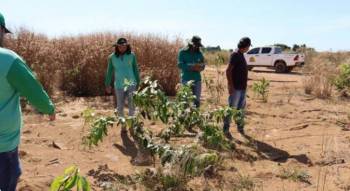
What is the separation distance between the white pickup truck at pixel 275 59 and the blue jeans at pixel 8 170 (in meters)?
22.6

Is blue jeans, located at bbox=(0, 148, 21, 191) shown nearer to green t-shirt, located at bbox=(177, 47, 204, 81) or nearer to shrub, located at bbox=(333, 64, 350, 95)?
green t-shirt, located at bbox=(177, 47, 204, 81)

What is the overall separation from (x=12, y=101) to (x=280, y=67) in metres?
23.2

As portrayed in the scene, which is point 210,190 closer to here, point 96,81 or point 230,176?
point 230,176

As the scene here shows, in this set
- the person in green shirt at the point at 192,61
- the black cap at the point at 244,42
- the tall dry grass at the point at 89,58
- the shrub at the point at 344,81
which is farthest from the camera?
the shrub at the point at 344,81

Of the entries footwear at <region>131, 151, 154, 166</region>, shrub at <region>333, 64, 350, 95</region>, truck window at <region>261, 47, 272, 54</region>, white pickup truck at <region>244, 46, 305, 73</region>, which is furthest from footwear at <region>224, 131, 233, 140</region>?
truck window at <region>261, 47, 272, 54</region>

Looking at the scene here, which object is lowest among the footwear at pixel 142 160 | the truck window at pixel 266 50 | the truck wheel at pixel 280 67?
the footwear at pixel 142 160

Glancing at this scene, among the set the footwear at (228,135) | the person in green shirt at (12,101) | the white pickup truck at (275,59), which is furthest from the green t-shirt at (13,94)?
the white pickup truck at (275,59)

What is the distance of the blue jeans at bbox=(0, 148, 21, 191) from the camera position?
3.18 metres

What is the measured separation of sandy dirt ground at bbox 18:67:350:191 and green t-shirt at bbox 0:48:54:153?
197 cm

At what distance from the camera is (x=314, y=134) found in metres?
8.38

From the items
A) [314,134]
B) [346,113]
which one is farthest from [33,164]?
[346,113]

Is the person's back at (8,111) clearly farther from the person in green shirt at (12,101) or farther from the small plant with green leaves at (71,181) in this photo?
the small plant with green leaves at (71,181)

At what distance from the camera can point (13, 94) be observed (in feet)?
10.2

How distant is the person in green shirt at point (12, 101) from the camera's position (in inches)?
116
